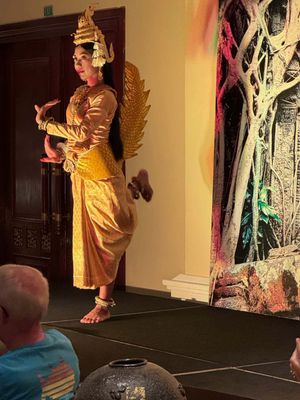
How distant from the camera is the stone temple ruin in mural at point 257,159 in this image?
6.33 meters

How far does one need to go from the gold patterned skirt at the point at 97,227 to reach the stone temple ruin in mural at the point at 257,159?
87 cm

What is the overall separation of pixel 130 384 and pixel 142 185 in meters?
5.28

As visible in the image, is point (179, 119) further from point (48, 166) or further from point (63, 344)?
point (63, 344)

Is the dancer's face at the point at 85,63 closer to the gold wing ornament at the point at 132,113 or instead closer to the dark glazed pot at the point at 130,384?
the gold wing ornament at the point at 132,113

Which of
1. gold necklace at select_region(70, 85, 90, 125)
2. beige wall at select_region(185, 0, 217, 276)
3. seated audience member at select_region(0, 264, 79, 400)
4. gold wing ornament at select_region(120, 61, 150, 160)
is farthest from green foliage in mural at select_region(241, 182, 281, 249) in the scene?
seated audience member at select_region(0, 264, 79, 400)

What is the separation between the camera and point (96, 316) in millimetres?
6266

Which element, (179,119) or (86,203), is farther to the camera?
(179,119)

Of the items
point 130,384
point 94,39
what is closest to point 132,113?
point 94,39

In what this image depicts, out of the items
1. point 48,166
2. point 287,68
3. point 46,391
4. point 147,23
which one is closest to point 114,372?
point 46,391

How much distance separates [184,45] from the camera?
7.07 metres

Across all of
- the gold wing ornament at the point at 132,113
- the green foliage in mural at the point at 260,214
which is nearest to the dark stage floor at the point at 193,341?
the green foliage in mural at the point at 260,214

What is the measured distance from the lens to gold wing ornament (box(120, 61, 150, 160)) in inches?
253

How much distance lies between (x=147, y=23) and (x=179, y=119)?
746 mm

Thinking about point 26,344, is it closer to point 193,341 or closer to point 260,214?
point 193,341
